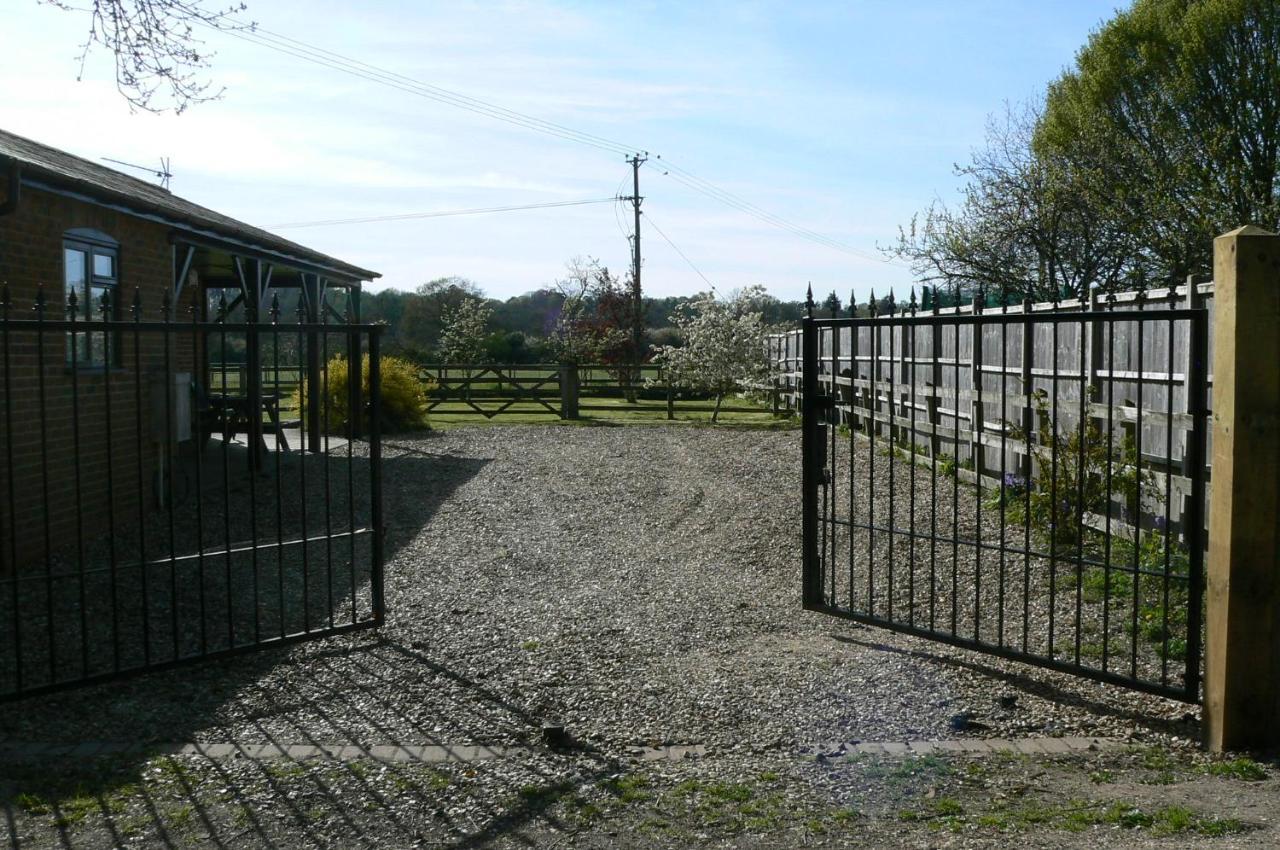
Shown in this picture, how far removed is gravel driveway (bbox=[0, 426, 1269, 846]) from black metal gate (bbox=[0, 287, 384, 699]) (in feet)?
1.15

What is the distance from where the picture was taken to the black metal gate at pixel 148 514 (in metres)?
6.08

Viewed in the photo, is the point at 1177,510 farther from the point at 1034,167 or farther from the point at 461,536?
the point at 1034,167

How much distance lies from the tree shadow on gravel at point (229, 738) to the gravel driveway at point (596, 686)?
2 cm

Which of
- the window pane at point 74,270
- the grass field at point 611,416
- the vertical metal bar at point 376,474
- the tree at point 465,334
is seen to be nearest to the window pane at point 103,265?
the window pane at point 74,270

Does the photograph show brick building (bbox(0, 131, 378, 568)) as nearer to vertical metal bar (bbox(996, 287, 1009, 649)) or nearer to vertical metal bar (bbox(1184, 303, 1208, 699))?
vertical metal bar (bbox(996, 287, 1009, 649))

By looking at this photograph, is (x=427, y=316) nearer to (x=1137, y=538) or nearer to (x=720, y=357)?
(x=720, y=357)

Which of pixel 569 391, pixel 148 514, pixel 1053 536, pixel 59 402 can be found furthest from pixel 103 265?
pixel 569 391

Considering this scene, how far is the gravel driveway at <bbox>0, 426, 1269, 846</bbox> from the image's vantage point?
5.12 m

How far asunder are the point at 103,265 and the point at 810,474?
7718 mm

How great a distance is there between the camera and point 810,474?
22.7 feet

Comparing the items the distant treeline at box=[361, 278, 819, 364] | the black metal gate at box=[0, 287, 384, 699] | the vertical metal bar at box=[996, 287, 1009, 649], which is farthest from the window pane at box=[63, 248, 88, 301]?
the distant treeline at box=[361, 278, 819, 364]

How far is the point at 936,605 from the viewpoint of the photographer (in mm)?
7887

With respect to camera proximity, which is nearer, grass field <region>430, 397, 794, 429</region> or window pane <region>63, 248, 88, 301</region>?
window pane <region>63, 248, 88, 301</region>

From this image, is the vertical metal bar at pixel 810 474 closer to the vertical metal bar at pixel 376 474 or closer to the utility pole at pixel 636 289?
the vertical metal bar at pixel 376 474
